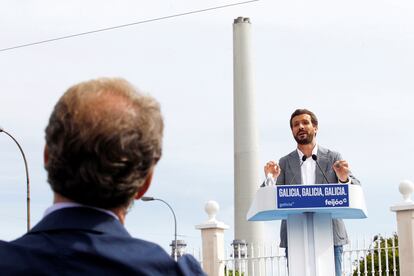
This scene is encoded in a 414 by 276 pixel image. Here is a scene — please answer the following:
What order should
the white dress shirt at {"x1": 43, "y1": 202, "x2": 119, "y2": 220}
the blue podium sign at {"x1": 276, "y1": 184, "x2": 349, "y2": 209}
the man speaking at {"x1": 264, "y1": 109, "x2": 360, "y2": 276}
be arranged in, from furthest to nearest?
the man speaking at {"x1": 264, "y1": 109, "x2": 360, "y2": 276} → the blue podium sign at {"x1": 276, "y1": 184, "x2": 349, "y2": 209} → the white dress shirt at {"x1": 43, "y1": 202, "x2": 119, "y2": 220}

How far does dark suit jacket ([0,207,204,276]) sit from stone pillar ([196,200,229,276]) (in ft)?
44.9

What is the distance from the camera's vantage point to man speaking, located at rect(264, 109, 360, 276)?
29.2 ft

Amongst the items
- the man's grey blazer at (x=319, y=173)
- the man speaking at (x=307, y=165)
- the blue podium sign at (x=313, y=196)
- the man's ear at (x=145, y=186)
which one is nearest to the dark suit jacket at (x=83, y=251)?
the man's ear at (x=145, y=186)

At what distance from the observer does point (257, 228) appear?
33.8 metres

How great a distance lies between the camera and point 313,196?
8570mm

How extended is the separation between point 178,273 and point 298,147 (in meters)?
7.54

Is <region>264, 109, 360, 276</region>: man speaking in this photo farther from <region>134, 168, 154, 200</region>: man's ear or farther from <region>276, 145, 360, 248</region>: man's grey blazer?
<region>134, 168, 154, 200</region>: man's ear

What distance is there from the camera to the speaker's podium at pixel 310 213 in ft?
28.1

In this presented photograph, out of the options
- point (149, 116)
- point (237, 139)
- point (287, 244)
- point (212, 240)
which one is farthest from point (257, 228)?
point (149, 116)

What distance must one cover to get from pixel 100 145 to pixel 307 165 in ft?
25.1

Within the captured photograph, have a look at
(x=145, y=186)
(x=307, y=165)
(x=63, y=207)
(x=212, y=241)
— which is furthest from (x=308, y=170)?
(x=63, y=207)

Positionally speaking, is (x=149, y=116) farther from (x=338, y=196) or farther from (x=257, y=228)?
(x=257, y=228)

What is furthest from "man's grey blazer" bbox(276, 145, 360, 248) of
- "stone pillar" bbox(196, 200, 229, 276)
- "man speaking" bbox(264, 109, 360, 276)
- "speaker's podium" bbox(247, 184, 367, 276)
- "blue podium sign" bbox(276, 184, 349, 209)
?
"stone pillar" bbox(196, 200, 229, 276)

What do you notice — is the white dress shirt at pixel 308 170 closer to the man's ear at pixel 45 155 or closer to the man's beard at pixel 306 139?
the man's beard at pixel 306 139
